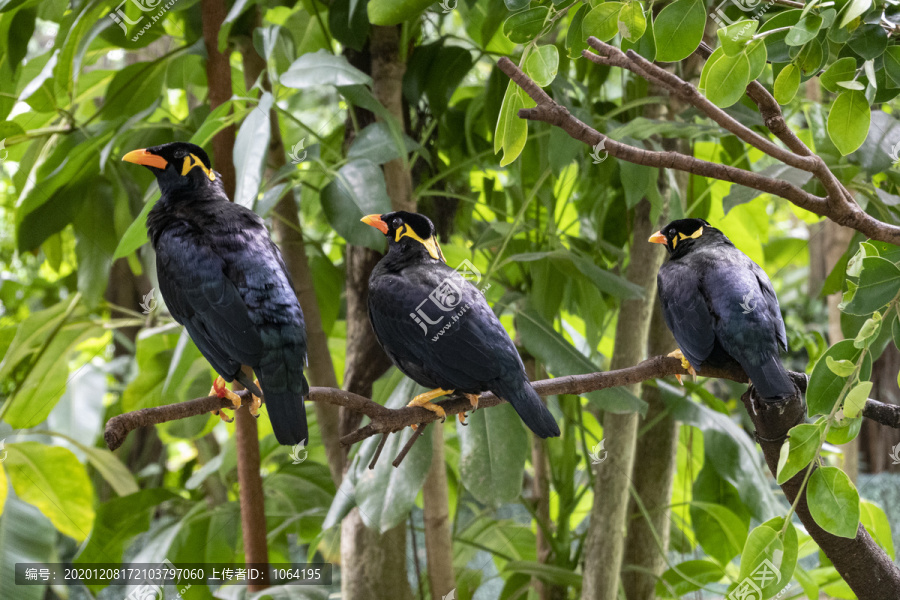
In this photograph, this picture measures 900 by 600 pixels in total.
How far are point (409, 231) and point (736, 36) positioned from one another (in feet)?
1.24

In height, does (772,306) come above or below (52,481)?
above

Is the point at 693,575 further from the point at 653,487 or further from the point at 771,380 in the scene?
the point at 771,380

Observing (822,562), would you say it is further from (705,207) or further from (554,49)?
(554,49)

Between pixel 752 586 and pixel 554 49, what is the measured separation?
0.42 metres

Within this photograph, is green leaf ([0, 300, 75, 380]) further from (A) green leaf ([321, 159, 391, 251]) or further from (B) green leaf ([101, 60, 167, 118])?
(A) green leaf ([321, 159, 391, 251])

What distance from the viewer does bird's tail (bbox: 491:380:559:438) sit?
0.61 meters

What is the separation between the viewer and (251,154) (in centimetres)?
76

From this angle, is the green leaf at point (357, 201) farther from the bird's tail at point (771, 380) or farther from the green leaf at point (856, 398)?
the green leaf at point (856, 398)

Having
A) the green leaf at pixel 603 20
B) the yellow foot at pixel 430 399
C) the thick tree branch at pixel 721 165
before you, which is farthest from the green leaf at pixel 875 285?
the yellow foot at pixel 430 399

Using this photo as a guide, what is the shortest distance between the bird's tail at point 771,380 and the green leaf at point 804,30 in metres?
0.30

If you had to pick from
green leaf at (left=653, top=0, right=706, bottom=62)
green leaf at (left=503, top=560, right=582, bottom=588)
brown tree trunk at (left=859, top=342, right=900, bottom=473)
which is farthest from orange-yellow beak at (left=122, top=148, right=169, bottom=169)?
brown tree trunk at (left=859, top=342, right=900, bottom=473)

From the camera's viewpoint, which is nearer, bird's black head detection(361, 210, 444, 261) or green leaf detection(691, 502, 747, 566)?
bird's black head detection(361, 210, 444, 261)

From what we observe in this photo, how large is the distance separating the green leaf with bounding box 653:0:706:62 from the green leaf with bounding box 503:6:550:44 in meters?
0.08

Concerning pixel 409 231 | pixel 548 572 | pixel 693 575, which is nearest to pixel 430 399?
pixel 409 231
